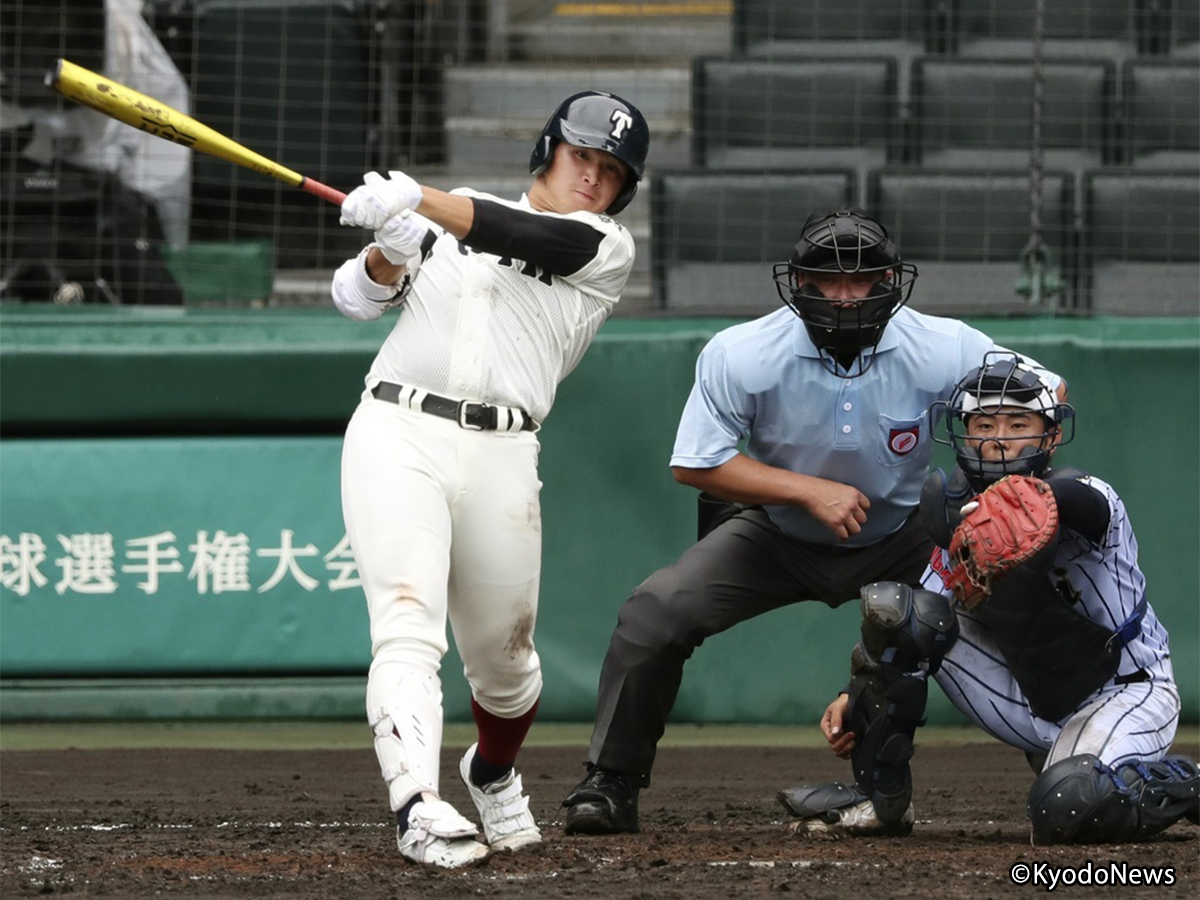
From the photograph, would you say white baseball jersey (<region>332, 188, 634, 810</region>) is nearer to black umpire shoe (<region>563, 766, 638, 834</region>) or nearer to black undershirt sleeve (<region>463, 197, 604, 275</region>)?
black undershirt sleeve (<region>463, 197, 604, 275</region>)

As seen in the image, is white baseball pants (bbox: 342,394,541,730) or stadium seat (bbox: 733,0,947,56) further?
stadium seat (bbox: 733,0,947,56)

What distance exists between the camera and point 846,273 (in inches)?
155

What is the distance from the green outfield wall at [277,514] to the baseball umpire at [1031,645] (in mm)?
1982

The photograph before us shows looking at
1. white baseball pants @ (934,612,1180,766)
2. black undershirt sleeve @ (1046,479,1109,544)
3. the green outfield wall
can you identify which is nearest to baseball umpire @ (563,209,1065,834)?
white baseball pants @ (934,612,1180,766)

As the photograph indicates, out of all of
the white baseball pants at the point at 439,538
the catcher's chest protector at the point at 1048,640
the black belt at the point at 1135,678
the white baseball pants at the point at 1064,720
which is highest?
the white baseball pants at the point at 439,538

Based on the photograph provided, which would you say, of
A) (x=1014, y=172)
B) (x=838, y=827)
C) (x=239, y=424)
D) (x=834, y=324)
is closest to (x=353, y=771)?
(x=239, y=424)

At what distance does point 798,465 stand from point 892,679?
60cm

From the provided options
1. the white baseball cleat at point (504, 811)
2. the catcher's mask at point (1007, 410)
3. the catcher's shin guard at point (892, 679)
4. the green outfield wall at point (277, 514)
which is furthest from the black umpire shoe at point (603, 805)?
the green outfield wall at point (277, 514)

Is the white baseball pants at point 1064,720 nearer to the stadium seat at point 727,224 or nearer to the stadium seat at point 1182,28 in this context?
the stadium seat at point 727,224

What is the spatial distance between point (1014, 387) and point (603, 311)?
0.87 meters

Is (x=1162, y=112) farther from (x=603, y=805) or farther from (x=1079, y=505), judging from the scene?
(x=603, y=805)

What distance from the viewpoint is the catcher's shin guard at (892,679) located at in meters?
3.61

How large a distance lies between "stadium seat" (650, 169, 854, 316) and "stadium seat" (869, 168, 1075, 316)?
217 mm

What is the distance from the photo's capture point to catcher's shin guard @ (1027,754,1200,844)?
3.46m
